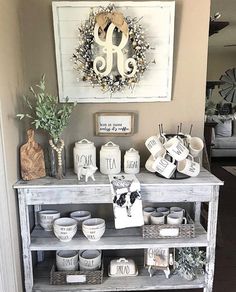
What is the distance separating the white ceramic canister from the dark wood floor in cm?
93

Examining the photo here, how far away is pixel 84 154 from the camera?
179 cm

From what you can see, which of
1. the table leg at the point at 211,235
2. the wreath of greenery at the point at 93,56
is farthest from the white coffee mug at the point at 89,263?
the wreath of greenery at the point at 93,56

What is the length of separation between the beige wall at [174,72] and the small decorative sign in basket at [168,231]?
44 centimetres

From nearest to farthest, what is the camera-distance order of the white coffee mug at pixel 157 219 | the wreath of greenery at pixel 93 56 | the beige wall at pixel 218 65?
the wreath of greenery at pixel 93 56 < the white coffee mug at pixel 157 219 < the beige wall at pixel 218 65

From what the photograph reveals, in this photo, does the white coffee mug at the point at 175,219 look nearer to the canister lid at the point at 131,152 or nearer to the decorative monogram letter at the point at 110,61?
the canister lid at the point at 131,152

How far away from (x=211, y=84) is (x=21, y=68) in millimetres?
5098

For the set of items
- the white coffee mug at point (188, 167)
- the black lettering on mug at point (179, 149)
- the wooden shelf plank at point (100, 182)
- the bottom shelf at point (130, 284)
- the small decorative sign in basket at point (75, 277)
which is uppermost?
the black lettering on mug at point (179, 149)

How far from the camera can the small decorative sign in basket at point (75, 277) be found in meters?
1.81

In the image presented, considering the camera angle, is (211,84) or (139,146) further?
(211,84)

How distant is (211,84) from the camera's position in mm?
6133

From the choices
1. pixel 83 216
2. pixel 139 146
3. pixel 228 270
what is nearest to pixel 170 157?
pixel 139 146

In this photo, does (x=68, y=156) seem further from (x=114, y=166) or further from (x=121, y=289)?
(x=121, y=289)

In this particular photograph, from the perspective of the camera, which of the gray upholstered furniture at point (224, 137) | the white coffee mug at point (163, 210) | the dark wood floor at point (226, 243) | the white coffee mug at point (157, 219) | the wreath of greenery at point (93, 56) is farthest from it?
the gray upholstered furniture at point (224, 137)

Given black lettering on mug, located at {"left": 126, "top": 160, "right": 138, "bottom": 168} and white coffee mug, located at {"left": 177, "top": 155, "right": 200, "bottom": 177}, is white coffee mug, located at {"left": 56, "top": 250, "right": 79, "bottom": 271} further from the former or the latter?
white coffee mug, located at {"left": 177, "top": 155, "right": 200, "bottom": 177}
